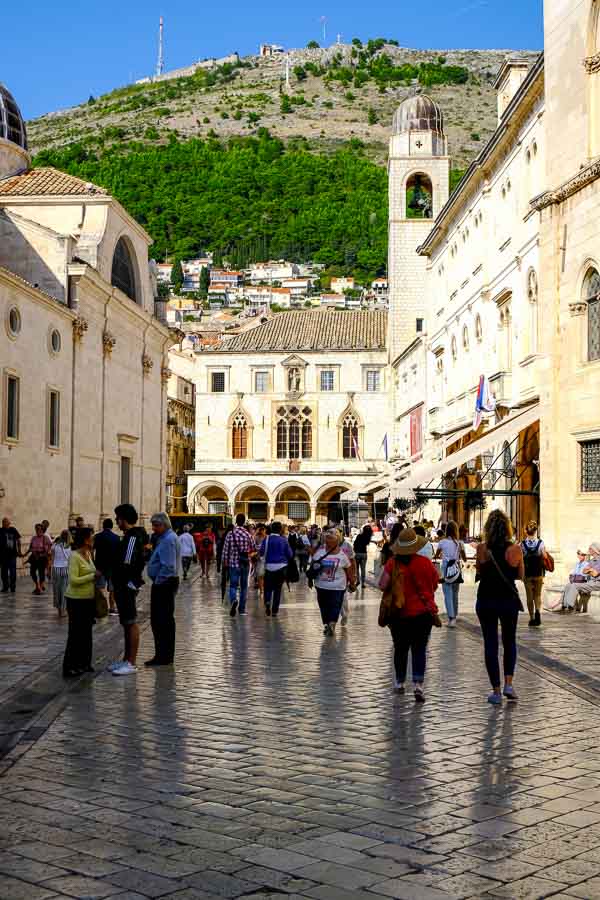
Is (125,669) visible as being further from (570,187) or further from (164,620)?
(570,187)

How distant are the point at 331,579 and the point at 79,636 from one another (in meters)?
4.91

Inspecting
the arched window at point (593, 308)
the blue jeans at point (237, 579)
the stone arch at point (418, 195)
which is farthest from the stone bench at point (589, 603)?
the stone arch at point (418, 195)

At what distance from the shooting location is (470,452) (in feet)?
92.8

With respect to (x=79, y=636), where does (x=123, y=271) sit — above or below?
above

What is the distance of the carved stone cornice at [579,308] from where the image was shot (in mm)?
19969

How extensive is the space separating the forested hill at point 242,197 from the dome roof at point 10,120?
414 ft

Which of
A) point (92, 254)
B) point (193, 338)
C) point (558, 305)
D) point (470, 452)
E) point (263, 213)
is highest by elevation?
point (263, 213)

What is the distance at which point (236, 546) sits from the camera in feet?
61.2

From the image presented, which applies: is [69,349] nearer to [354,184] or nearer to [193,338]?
[193,338]

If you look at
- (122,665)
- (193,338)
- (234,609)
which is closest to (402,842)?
(122,665)

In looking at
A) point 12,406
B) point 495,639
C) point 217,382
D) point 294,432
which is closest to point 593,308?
point 495,639

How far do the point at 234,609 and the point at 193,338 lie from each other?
86051mm

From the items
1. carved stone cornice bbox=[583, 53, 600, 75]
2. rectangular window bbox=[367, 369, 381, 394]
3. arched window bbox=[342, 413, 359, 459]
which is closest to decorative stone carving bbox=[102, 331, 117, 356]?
carved stone cornice bbox=[583, 53, 600, 75]

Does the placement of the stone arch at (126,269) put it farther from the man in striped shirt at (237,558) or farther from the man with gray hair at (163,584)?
the man with gray hair at (163,584)
